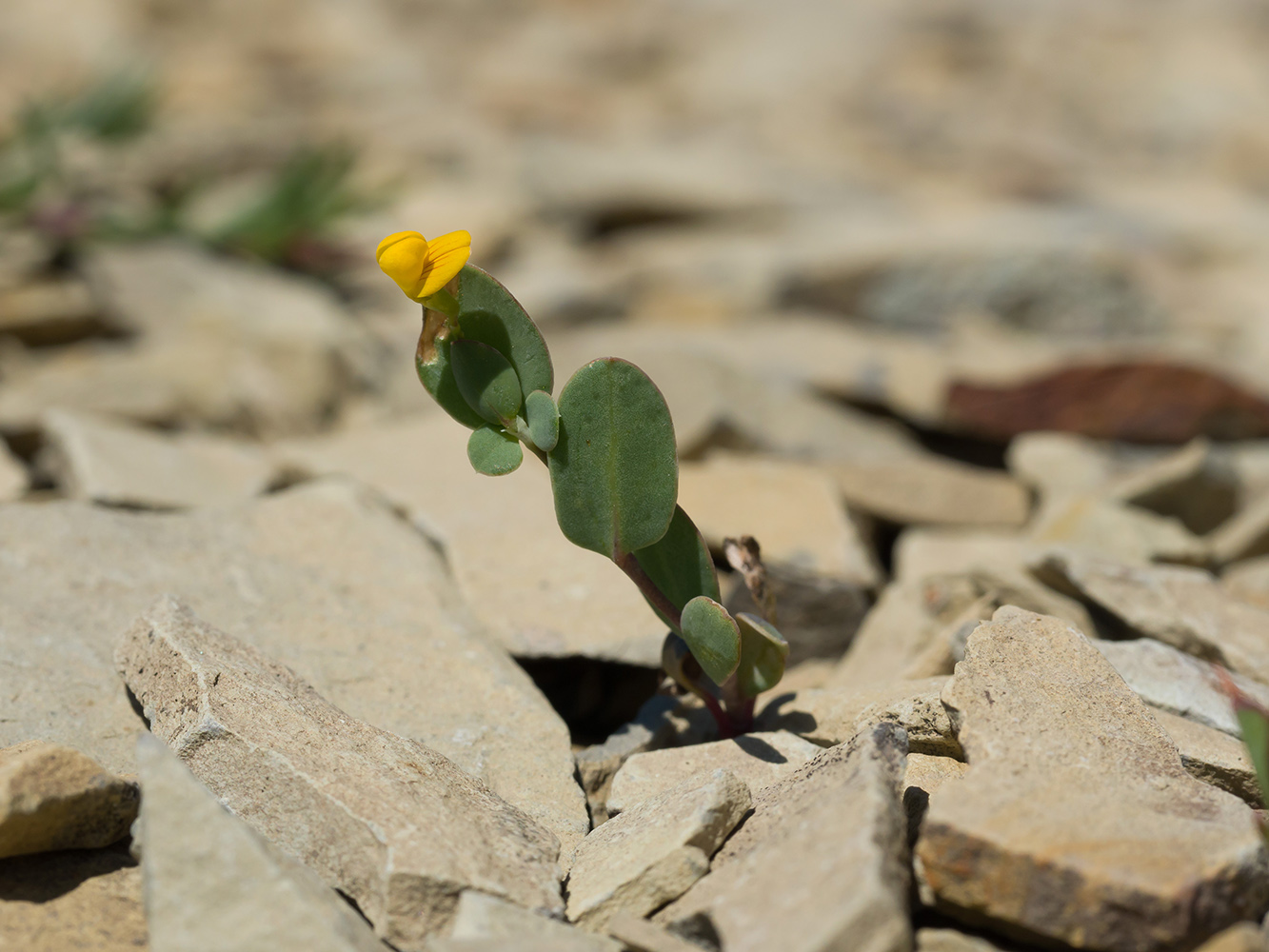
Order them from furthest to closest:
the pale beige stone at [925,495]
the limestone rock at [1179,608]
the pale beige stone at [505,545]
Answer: the pale beige stone at [925,495] → the pale beige stone at [505,545] → the limestone rock at [1179,608]

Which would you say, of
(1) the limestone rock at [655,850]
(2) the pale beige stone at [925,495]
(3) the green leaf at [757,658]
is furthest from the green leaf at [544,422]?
(2) the pale beige stone at [925,495]

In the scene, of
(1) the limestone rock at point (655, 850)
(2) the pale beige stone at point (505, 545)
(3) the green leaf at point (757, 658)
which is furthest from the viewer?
(2) the pale beige stone at point (505, 545)

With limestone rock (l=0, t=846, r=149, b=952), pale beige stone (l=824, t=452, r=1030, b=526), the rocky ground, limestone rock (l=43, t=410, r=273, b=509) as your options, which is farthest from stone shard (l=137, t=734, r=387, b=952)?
pale beige stone (l=824, t=452, r=1030, b=526)

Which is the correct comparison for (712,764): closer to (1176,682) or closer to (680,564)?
(680,564)

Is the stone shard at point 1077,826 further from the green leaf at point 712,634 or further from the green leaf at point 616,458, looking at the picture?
the green leaf at point 616,458

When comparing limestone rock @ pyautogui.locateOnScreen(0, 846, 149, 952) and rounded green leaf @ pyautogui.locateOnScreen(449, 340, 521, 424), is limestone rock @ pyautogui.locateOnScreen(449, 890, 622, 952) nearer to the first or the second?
limestone rock @ pyautogui.locateOnScreen(0, 846, 149, 952)
